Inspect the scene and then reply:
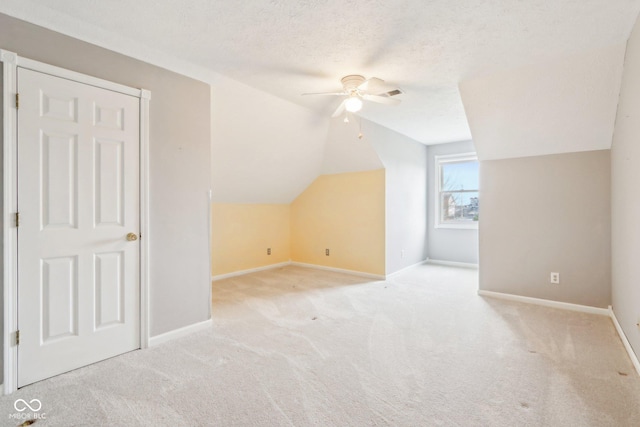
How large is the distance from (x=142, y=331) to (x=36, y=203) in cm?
122

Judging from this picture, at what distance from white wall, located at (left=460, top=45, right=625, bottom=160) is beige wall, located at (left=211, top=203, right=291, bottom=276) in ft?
11.9

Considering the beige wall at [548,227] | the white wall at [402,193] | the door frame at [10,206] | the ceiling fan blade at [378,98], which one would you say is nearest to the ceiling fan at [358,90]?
the ceiling fan blade at [378,98]

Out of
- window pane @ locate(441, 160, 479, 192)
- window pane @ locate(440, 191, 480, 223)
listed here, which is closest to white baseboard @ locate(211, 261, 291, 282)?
window pane @ locate(440, 191, 480, 223)

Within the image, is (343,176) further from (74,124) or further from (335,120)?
(74,124)

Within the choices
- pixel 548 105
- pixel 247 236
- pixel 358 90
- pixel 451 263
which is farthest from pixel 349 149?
pixel 451 263

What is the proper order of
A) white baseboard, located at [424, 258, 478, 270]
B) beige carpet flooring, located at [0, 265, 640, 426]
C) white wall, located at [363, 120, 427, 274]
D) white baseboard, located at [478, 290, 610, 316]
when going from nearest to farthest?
1. beige carpet flooring, located at [0, 265, 640, 426]
2. white baseboard, located at [478, 290, 610, 316]
3. white wall, located at [363, 120, 427, 274]
4. white baseboard, located at [424, 258, 478, 270]

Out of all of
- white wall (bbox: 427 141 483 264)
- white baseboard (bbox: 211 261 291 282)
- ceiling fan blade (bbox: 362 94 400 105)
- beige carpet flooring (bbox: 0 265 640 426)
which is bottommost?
beige carpet flooring (bbox: 0 265 640 426)

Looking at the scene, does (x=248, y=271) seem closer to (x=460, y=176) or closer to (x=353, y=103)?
(x=353, y=103)

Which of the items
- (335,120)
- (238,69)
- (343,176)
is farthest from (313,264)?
(238,69)

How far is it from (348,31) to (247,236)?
3860mm

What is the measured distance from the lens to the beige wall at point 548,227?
3350 millimetres

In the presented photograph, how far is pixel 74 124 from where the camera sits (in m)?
2.16

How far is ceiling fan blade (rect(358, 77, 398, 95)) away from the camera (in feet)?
9.54

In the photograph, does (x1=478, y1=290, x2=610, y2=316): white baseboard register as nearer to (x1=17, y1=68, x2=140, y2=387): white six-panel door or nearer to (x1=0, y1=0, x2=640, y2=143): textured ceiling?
(x1=0, y1=0, x2=640, y2=143): textured ceiling
